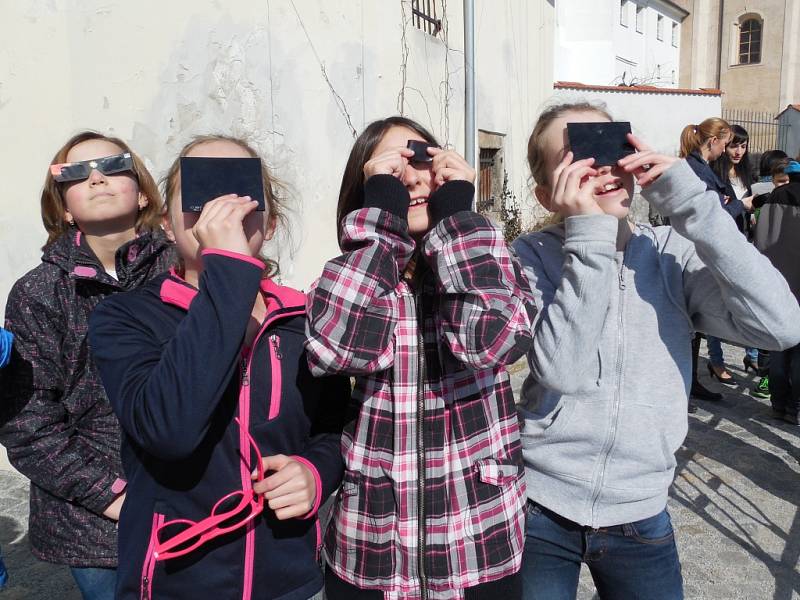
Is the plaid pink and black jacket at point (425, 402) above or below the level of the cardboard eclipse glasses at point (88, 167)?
below

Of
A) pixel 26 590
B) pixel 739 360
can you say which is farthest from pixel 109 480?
pixel 739 360

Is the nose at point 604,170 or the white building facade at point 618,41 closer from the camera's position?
the nose at point 604,170

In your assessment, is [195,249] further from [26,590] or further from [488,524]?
[26,590]

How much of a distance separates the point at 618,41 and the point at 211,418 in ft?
90.9

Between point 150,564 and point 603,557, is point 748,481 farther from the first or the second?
point 150,564

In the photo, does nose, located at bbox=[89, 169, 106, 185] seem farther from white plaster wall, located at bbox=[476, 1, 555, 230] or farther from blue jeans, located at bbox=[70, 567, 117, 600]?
white plaster wall, located at bbox=[476, 1, 555, 230]

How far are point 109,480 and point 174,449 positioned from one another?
0.73 m

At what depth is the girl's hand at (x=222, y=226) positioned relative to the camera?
1305 mm

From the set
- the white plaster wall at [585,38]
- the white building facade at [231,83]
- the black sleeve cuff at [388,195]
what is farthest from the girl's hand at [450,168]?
the white plaster wall at [585,38]

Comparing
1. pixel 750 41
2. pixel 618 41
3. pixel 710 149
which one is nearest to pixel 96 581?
pixel 710 149

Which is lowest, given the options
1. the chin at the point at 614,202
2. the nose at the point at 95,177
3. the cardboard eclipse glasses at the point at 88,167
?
the chin at the point at 614,202

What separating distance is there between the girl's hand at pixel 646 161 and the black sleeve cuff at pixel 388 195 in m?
0.53

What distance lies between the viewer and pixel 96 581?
6.19 ft

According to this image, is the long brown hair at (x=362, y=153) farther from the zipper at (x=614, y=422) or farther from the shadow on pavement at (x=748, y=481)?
the shadow on pavement at (x=748, y=481)
